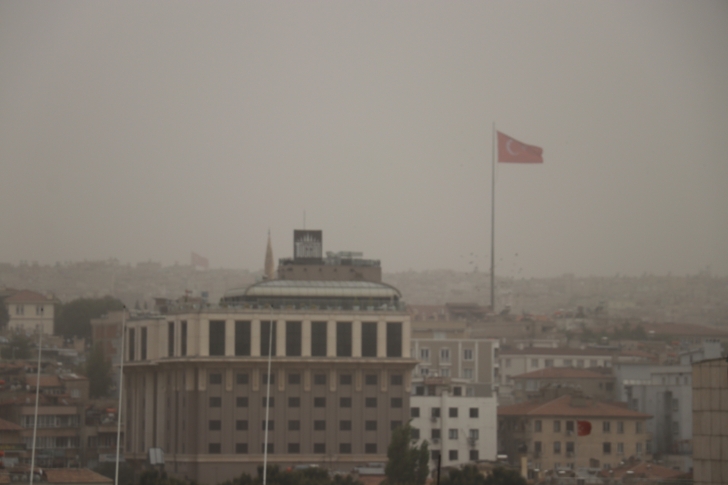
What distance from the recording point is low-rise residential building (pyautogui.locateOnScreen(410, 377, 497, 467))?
15688 cm

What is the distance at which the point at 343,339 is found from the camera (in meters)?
150

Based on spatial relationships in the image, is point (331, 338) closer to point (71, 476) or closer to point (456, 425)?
point (456, 425)

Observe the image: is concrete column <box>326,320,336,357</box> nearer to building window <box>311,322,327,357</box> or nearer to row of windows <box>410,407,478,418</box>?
building window <box>311,322,327,357</box>

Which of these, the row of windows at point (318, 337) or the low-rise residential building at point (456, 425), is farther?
the low-rise residential building at point (456, 425)

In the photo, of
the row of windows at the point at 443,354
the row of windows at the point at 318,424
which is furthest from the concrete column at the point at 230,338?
the row of windows at the point at 443,354

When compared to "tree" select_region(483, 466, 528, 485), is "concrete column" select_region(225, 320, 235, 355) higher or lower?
higher

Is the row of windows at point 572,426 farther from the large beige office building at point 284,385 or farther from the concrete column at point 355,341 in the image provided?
the concrete column at point 355,341

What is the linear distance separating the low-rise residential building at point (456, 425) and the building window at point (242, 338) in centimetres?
1601

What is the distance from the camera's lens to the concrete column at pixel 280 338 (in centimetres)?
14850

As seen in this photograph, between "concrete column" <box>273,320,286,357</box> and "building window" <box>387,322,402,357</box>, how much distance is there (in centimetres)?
794

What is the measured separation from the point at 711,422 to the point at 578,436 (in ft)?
271

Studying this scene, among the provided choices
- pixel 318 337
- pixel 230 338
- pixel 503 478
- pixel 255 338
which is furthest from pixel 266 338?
pixel 503 478

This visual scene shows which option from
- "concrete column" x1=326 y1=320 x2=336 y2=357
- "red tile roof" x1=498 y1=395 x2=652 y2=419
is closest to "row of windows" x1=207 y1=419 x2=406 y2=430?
"concrete column" x1=326 y1=320 x2=336 y2=357

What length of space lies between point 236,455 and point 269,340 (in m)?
9.34
